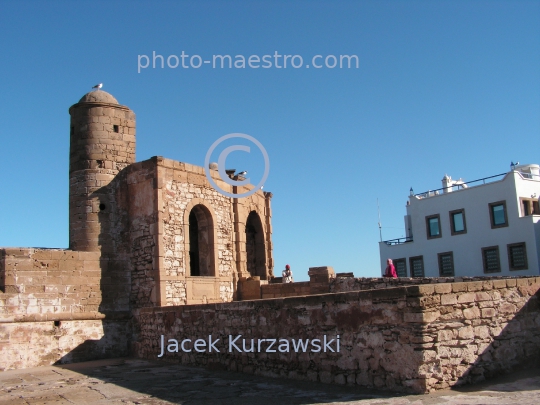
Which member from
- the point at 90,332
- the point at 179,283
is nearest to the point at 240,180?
the point at 179,283

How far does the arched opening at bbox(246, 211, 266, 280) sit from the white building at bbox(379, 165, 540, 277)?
49.3 ft

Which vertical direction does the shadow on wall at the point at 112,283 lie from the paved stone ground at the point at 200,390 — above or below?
above

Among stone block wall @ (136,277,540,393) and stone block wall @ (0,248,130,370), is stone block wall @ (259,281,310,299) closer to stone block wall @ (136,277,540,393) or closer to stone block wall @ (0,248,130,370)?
stone block wall @ (0,248,130,370)

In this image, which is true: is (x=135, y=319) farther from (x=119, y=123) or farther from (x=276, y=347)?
(x=276, y=347)

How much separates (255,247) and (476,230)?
15723 millimetres

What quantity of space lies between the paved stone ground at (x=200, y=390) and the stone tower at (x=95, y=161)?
4164 millimetres

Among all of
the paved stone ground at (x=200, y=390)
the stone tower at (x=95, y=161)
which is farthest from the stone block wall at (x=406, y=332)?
the stone tower at (x=95, y=161)

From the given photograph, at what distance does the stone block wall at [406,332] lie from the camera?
7094mm

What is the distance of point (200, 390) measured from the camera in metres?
8.38

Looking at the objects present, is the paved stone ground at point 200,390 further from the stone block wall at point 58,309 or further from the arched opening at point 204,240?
the arched opening at point 204,240

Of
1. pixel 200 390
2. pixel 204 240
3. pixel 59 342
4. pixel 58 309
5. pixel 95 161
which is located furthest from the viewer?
pixel 204 240

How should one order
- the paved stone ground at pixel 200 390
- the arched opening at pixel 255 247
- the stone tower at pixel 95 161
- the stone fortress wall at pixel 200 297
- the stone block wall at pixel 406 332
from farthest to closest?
the arched opening at pixel 255 247 → the stone tower at pixel 95 161 → the stone fortress wall at pixel 200 297 → the stone block wall at pixel 406 332 → the paved stone ground at pixel 200 390

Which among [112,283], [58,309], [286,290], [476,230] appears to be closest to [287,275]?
[286,290]

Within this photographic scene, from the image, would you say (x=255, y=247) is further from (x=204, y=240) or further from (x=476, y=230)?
(x=476, y=230)
